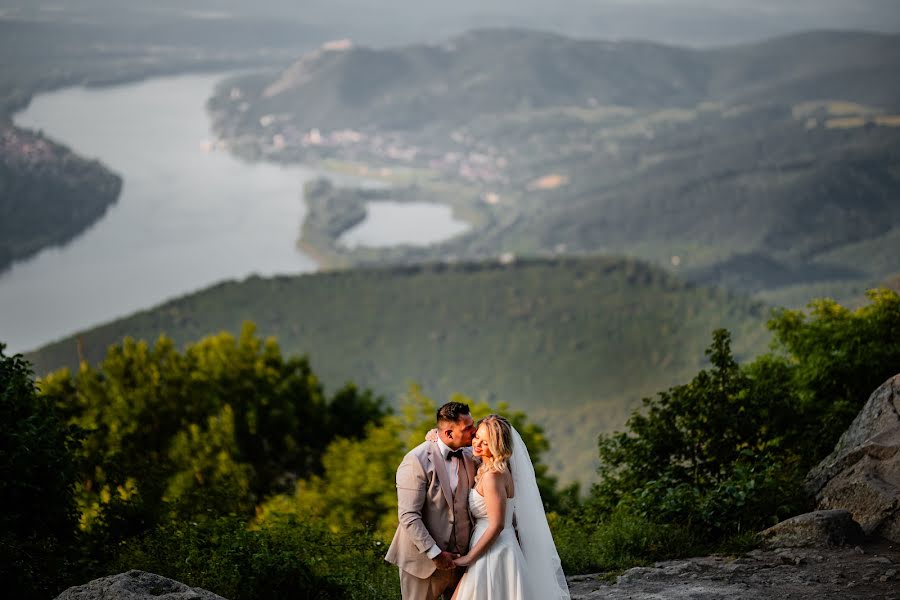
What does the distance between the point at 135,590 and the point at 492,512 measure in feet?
11.5

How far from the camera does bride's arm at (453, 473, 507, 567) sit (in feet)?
26.4

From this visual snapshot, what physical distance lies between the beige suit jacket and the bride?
0.20m

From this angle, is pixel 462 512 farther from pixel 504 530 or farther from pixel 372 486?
pixel 372 486

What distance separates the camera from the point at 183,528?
12883mm

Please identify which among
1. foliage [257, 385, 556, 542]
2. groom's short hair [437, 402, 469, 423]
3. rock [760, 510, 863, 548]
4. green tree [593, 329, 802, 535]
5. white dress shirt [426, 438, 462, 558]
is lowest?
foliage [257, 385, 556, 542]

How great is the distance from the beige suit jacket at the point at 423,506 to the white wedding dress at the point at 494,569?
132mm

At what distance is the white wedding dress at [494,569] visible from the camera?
27.0 ft

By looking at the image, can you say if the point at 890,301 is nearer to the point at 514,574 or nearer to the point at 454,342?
the point at 514,574

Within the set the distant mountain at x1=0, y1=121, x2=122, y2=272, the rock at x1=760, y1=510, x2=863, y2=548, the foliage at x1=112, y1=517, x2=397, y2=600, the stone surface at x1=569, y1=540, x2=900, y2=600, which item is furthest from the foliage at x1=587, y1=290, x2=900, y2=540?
the distant mountain at x1=0, y1=121, x2=122, y2=272

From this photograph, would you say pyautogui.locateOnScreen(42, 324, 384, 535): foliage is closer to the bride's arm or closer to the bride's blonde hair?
the bride's arm

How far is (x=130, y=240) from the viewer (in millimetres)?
152875

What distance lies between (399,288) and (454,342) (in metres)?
14.7

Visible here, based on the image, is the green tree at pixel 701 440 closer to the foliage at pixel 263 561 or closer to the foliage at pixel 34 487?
the foliage at pixel 263 561

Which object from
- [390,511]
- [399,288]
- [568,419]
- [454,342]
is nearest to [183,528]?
[390,511]
